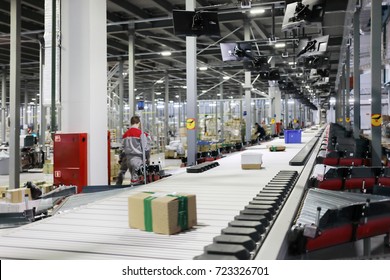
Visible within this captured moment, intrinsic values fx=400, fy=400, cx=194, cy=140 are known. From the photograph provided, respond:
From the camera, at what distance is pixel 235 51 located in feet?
31.9

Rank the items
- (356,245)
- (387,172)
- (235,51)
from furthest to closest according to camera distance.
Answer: (235,51) < (387,172) < (356,245)

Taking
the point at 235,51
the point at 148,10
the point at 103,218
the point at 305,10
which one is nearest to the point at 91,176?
the point at 103,218

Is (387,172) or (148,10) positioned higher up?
(148,10)

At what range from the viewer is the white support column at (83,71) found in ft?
17.9

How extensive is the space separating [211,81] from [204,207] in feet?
82.2

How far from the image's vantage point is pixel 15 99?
802cm

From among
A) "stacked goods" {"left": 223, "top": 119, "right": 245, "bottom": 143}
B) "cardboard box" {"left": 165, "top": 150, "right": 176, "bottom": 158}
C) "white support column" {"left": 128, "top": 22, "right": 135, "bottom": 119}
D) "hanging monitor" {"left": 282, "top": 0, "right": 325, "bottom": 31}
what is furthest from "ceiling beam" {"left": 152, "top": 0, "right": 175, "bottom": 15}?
"stacked goods" {"left": 223, "top": 119, "right": 245, "bottom": 143}

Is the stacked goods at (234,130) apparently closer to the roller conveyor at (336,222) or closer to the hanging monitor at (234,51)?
the hanging monitor at (234,51)

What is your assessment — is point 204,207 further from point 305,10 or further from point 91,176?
point 305,10

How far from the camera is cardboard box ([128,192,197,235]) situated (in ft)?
7.80

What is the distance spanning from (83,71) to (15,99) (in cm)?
329

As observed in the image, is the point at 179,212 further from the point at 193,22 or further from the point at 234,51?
the point at 234,51

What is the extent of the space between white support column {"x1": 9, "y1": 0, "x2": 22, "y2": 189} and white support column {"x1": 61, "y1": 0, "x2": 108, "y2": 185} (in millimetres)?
2976

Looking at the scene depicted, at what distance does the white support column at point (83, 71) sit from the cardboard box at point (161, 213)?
10.3 ft
